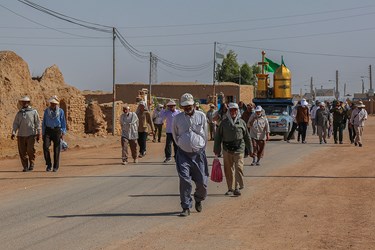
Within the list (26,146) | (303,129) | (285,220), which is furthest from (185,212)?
(303,129)

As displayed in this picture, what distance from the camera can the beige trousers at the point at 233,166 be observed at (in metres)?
12.6

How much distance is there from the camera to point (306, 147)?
26.6 m

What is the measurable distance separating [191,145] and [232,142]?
218 centimetres

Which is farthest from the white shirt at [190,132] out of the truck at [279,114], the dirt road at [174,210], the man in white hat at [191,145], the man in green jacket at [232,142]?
the truck at [279,114]

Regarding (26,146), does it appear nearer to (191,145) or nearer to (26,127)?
(26,127)

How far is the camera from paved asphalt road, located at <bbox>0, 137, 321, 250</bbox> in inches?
340

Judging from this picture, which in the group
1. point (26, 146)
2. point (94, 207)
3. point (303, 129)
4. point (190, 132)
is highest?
point (190, 132)

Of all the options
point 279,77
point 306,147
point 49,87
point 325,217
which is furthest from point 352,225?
point 279,77

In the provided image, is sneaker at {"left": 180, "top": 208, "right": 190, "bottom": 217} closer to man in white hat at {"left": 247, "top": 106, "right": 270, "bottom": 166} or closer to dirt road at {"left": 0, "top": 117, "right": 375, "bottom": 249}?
dirt road at {"left": 0, "top": 117, "right": 375, "bottom": 249}

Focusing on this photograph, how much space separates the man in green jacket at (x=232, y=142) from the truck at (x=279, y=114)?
19.0 m

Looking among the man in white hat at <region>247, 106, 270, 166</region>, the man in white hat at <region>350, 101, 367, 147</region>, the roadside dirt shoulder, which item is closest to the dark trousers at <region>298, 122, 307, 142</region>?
the man in white hat at <region>350, 101, 367, 147</region>

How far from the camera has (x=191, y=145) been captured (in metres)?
10.5

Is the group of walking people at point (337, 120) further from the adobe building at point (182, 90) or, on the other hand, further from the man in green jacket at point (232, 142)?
the adobe building at point (182, 90)

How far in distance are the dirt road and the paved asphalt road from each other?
1cm
